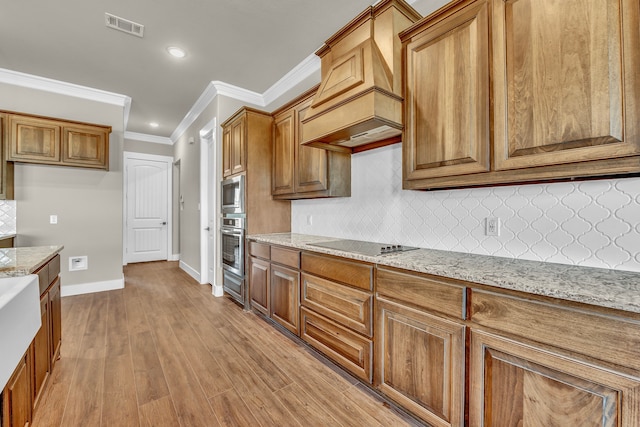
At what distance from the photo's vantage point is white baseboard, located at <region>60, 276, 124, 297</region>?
153 inches

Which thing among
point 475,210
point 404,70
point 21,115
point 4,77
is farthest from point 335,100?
point 4,77

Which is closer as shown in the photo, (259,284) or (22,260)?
(22,260)

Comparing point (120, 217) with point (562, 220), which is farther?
point (120, 217)

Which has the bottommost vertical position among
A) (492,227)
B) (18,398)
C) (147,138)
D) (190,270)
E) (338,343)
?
(190,270)

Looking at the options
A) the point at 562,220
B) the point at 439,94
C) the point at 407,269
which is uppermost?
the point at 439,94

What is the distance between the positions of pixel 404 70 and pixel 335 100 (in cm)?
50

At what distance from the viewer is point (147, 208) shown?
6.18 meters

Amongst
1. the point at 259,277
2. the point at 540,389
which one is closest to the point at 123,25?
the point at 259,277

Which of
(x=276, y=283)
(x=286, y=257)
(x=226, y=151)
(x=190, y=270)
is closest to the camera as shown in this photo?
(x=286, y=257)

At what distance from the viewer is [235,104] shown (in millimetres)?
4043

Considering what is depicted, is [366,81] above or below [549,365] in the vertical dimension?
above

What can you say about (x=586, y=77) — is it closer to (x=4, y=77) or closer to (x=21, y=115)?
(x=21, y=115)

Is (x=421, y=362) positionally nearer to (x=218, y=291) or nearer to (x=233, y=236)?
(x=233, y=236)

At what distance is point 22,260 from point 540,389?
2.63 meters
